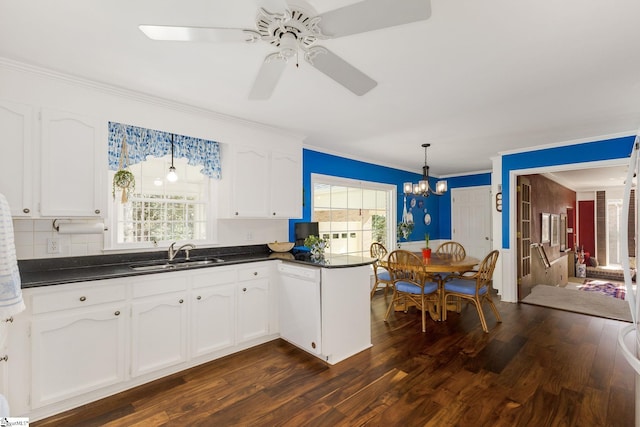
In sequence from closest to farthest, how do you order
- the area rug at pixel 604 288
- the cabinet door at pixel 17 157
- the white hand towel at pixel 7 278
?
the white hand towel at pixel 7 278 → the cabinet door at pixel 17 157 → the area rug at pixel 604 288

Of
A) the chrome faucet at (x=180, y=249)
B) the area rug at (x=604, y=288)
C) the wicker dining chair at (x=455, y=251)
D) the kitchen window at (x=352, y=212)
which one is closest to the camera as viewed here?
the chrome faucet at (x=180, y=249)

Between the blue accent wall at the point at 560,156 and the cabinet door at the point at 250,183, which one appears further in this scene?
the blue accent wall at the point at 560,156

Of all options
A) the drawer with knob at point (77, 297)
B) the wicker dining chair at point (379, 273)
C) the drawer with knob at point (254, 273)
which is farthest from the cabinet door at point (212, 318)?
the wicker dining chair at point (379, 273)

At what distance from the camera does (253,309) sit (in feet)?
10.1

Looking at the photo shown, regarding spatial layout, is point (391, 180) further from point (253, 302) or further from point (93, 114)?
point (93, 114)

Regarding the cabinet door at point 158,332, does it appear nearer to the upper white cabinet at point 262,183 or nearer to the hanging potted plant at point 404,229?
the upper white cabinet at point 262,183

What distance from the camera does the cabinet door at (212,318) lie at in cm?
269

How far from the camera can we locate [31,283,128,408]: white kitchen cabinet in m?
2.00

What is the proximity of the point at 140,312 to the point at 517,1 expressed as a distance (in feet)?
10.4

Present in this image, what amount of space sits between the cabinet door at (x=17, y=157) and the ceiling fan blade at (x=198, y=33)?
151 cm

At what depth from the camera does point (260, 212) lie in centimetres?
346

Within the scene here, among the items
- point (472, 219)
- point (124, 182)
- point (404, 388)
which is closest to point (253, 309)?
point (404, 388)

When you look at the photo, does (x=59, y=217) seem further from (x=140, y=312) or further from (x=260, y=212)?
(x=260, y=212)

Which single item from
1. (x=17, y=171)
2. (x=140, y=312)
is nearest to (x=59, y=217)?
(x=17, y=171)
